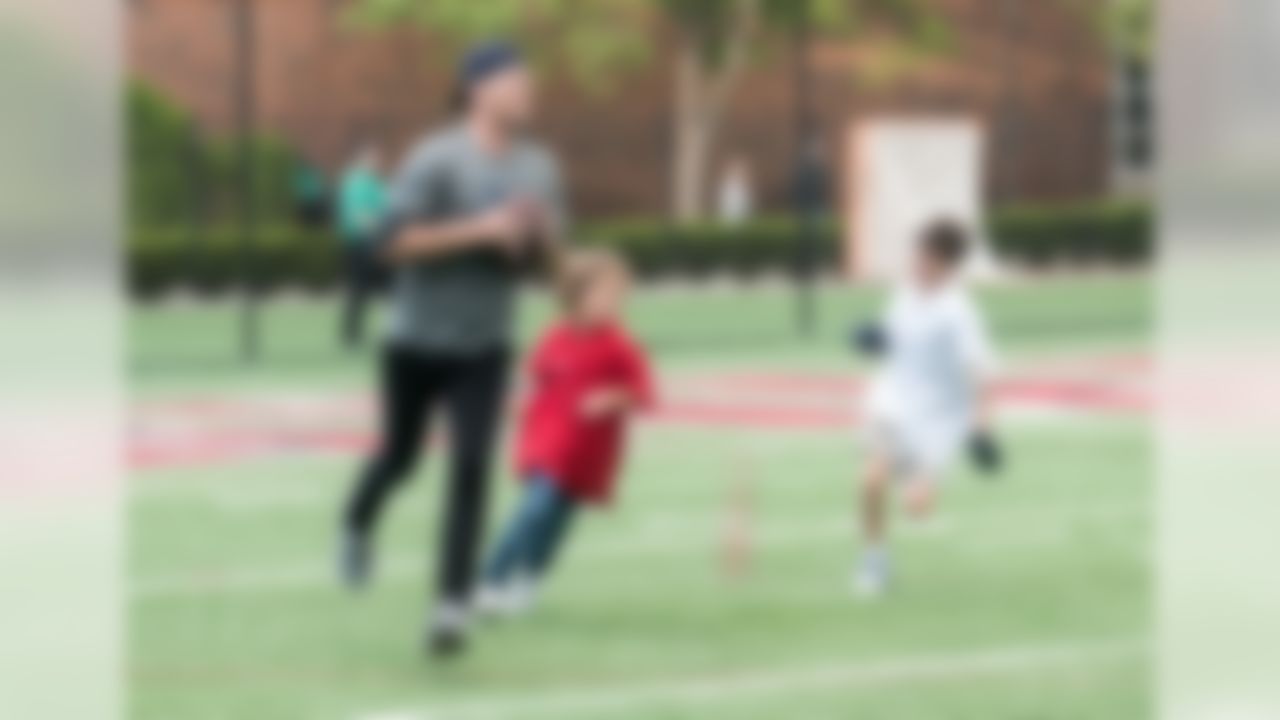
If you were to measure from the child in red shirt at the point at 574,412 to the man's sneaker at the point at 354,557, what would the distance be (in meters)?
0.64

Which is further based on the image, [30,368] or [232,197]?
[232,197]

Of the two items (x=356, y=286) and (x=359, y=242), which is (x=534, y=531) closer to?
(x=356, y=286)

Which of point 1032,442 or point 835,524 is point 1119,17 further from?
point 835,524

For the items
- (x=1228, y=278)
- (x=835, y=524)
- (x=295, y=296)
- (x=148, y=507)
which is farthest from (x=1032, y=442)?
(x=295, y=296)

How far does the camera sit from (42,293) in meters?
1.88

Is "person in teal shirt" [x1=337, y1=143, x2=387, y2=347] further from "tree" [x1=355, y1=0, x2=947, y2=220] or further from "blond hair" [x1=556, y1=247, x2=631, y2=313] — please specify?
"blond hair" [x1=556, y1=247, x2=631, y2=313]

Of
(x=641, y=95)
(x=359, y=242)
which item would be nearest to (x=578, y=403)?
(x=359, y=242)

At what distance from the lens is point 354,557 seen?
9164 mm

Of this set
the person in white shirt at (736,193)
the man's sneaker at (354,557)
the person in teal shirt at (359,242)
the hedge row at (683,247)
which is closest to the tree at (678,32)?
the person in white shirt at (736,193)

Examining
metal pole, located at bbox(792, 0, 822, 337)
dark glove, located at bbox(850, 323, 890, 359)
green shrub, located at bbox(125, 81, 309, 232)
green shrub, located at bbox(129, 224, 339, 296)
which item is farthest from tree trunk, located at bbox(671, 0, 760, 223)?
dark glove, located at bbox(850, 323, 890, 359)

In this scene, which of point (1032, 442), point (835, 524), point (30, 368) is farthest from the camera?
point (1032, 442)

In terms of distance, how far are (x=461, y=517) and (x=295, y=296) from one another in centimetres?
2535

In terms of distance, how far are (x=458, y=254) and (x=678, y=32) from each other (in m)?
31.6

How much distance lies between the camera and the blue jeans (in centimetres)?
846
